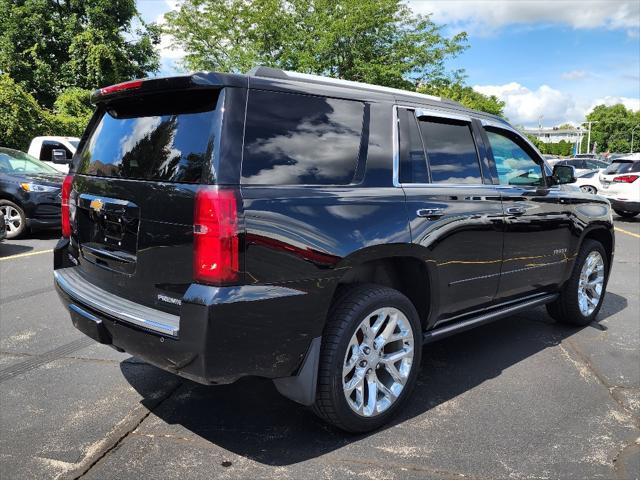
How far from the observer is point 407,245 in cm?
314

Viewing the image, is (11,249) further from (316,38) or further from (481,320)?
(316,38)

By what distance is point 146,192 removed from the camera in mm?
2744

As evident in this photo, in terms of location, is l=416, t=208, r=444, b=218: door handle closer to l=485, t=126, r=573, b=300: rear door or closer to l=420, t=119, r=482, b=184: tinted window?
l=420, t=119, r=482, b=184: tinted window

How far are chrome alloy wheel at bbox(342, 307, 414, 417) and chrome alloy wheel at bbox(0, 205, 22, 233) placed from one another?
8456 millimetres

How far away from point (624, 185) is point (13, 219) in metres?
13.9

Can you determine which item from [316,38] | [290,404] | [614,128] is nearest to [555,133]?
[614,128]

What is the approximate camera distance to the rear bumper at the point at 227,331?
2459 mm

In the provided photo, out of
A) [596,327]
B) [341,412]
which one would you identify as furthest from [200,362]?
[596,327]

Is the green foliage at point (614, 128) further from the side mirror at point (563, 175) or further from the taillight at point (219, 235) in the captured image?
the taillight at point (219, 235)

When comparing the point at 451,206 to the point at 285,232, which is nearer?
the point at 285,232

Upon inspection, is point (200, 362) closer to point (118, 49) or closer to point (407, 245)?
point (407, 245)

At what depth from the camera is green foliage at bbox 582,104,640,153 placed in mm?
109625

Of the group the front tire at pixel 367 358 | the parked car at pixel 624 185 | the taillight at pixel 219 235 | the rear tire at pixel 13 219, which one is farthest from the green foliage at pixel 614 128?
the taillight at pixel 219 235

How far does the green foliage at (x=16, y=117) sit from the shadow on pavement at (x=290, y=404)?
15745 millimetres
